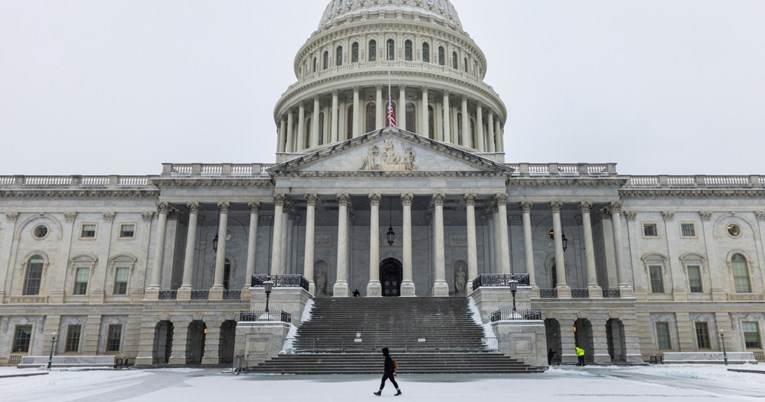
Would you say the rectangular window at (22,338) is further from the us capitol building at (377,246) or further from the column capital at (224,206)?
the column capital at (224,206)

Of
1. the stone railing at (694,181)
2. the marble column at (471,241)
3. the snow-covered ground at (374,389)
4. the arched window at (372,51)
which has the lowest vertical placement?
the snow-covered ground at (374,389)

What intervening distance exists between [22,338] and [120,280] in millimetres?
7763

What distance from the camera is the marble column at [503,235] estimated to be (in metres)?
40.3

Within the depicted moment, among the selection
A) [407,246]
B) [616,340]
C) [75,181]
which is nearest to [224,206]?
[75,181]

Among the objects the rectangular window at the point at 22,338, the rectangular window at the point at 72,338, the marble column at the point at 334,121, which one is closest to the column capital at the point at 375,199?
the marble column at the point at 334,121

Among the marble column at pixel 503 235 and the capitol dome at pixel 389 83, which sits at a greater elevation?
the capitol dome at pixel 389 83

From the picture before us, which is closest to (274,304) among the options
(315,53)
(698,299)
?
(698,299)

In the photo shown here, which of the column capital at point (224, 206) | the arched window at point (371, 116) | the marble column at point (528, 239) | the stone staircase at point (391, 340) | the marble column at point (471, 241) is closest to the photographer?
the stone staircase at point (391, 340)

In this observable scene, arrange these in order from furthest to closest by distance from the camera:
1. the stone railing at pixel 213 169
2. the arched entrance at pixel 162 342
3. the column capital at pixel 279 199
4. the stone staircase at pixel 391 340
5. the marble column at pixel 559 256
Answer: the stone railing at pixel 213 169 → the marble column at pixel 559 256 → the column capital at pixel 279 199 → the arched entrance at pixel 162 342 → the stone staircase at pixel 391 340

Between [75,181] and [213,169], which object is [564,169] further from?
[75,181]

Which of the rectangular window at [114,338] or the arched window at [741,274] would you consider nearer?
the rectangular window at [114,338]

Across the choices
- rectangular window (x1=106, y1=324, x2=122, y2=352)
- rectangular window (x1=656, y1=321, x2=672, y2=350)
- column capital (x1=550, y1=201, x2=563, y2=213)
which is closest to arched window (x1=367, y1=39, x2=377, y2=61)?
column capital (x1=550, y1=201, x2=563, y2=213)

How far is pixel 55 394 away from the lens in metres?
18.0

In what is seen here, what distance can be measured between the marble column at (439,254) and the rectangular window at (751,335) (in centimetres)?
2290
